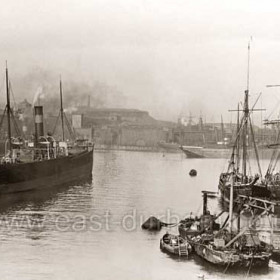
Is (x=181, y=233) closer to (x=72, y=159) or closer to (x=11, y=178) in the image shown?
(x=11, y=178)

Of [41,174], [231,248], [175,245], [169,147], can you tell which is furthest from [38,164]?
[169,147]

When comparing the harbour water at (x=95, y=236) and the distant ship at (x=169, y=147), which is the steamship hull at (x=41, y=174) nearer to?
the harbour water at (x=95, y=236)

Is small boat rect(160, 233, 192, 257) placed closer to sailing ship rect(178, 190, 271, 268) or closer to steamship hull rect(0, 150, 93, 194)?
sailing ship rect(178, 190, 271, 268)

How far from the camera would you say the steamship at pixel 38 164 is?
3894 cm

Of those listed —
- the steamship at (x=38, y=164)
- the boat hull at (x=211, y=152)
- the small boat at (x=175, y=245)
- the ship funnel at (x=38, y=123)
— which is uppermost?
the ship funnel at (x=38, y=123)

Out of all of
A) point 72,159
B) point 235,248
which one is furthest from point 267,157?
point 235,248

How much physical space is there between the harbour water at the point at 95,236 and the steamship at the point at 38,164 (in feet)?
5.02

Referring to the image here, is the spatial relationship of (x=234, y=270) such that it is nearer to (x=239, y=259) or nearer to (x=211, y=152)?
(x=239, y=259)

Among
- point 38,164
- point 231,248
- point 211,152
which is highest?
point 38,164

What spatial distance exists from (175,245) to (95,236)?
4.71m

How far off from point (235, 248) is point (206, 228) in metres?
3.01

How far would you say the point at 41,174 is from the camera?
43.2m

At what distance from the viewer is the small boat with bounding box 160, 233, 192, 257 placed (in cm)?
2061

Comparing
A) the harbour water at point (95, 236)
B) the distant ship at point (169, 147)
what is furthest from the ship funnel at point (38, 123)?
the distant ship at point (169, 147)
